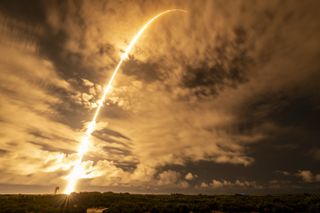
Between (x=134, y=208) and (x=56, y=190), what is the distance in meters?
24.5

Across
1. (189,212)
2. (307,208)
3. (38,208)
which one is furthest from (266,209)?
(38,208)

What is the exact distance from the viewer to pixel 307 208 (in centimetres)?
3284

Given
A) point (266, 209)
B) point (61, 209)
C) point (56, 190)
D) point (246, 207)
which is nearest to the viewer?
point (61, 209)

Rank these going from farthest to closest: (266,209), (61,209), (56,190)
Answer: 1. (56,190)
2. (266,209)
3. (61,209)

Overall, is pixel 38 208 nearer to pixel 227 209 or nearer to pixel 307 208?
pixel 227 209

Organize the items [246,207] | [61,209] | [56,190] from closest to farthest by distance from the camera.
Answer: [61,209] → [246,207] → [56,190]

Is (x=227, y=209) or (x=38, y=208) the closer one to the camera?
(x=38, y=208)

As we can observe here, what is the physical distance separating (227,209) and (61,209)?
72.5 feet

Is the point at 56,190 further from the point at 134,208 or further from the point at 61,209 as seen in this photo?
the point at 134,208

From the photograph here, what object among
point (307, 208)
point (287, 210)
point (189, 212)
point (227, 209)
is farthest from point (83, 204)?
point (307, 208)

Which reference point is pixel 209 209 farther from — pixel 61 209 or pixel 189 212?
pixel 61 209

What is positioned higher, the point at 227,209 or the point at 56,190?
the point at 56,190

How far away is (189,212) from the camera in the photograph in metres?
31.0

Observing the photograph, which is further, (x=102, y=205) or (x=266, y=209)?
(x=102, y=205)
